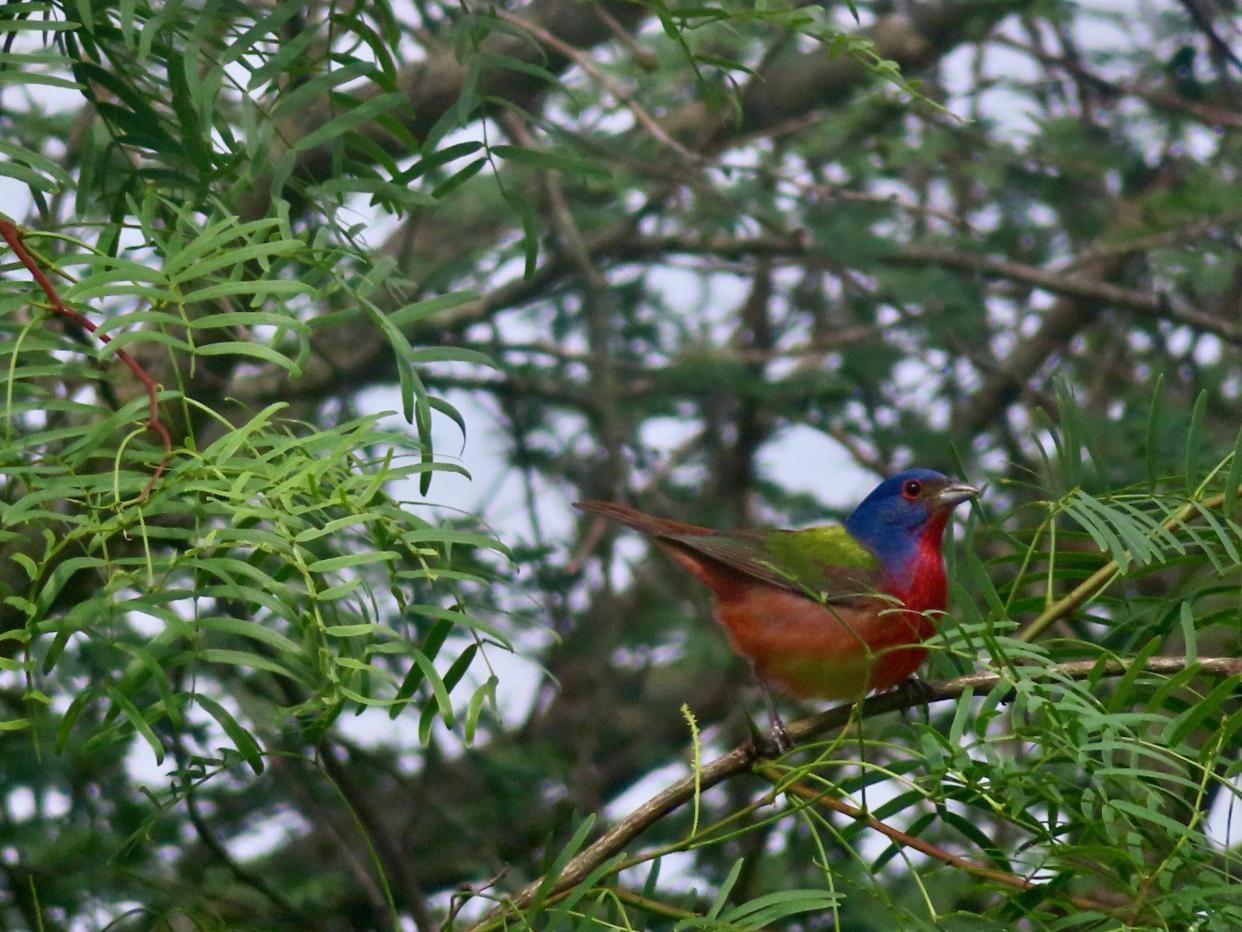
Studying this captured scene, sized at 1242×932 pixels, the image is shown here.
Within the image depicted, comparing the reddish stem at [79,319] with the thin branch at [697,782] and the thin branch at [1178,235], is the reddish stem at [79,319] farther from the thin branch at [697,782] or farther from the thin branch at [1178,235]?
the thin branch at [1178,235]

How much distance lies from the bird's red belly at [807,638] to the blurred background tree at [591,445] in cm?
21

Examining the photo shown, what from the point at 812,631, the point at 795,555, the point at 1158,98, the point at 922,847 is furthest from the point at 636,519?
the point at 1158,98

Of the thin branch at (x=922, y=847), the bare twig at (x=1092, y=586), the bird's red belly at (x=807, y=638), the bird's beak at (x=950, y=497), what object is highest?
the bird's beak at (x=950, y=497)

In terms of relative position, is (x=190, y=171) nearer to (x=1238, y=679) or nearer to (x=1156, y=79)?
(x=1238, y=679)

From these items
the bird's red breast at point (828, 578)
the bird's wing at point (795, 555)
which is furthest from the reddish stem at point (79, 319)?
the bird's wing at point (795, 555)

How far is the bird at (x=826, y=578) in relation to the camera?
151 inches

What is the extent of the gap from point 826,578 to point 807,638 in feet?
1.46

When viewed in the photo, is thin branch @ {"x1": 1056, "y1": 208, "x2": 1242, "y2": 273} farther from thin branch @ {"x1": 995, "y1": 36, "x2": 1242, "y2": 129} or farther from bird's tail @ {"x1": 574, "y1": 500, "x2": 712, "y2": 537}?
bird's tail @ {"x1": 574, "y1": 500, "x2": 712, "y2": 537}

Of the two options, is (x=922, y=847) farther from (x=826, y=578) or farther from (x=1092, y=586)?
(x=826, y=578)

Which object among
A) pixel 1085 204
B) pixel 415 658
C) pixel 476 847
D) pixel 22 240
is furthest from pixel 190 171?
pixel 1085 204

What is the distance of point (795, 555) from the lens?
439cm

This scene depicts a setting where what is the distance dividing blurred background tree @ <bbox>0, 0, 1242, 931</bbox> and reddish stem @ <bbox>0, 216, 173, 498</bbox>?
21mm

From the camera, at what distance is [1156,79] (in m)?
6.93

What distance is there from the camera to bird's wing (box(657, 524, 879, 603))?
4215 mm
